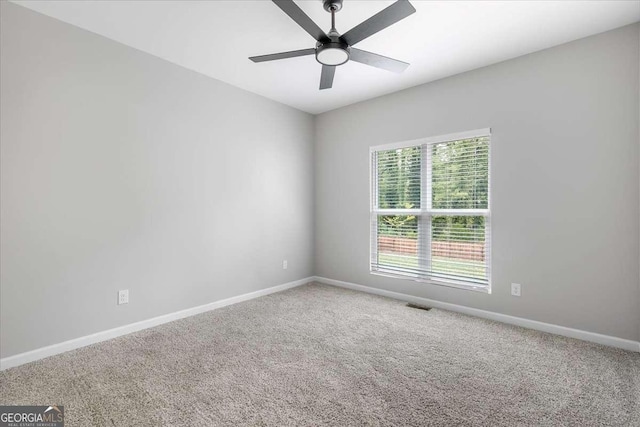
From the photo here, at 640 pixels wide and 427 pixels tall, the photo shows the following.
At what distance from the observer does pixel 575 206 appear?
2641mm

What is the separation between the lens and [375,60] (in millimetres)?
2348

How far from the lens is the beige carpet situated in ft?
5.47

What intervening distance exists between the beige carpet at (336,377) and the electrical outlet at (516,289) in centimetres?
34

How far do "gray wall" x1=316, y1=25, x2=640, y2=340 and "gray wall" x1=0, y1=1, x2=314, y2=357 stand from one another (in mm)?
2294

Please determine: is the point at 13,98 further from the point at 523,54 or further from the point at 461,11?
the point at 523,54

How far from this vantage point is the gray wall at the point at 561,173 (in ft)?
8.04

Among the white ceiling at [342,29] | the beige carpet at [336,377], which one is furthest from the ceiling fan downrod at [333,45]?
the beige carpet at [336,377]

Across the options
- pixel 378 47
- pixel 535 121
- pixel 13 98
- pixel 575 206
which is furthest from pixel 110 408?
pixel 535 121

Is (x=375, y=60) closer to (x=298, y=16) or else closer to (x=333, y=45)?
(x=333, y=45)

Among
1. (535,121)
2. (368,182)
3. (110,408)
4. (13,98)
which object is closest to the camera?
(110,408)

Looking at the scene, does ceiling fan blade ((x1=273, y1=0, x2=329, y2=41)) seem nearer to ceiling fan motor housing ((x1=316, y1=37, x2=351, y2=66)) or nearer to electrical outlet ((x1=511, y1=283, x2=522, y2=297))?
ceiling fan motor housing ((x1=316, y1=37, x2=351, y2=66))

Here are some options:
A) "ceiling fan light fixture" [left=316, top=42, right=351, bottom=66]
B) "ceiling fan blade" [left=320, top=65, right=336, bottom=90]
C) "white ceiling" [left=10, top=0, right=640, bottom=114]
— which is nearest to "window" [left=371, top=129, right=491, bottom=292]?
"white ceiling" [left=10, top=0, right=640, bottom=114]

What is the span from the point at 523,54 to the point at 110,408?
422cm

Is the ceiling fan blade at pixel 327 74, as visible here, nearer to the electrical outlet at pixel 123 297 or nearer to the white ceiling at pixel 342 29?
the white ceiling at pixel 342 29
